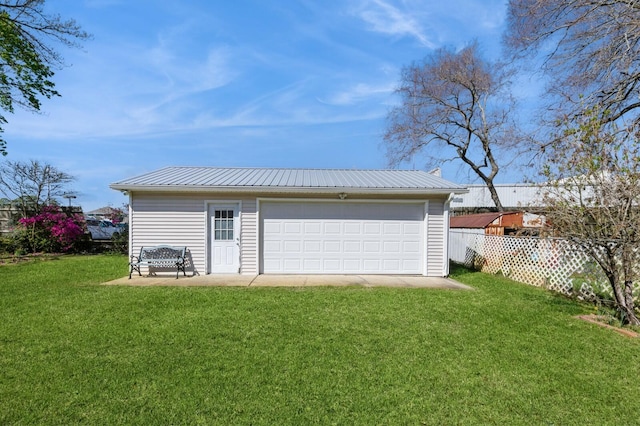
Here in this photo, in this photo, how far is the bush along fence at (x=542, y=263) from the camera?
22.4ft

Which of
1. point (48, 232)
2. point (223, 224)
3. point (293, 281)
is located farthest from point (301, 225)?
point (48, 232)

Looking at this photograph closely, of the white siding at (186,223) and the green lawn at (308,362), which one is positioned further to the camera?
the white siding at (186,223)

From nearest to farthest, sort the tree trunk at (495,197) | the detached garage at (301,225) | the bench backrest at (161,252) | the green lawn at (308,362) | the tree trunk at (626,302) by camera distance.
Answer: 1. the green lawn at (308,362)
2. the tree trunk at (626,302)
3. the bench backrest at (161,252)
4. the detached garage at (301,225)
5. the tree trunk at (495,197)

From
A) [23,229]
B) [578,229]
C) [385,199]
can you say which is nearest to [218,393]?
[578,229]

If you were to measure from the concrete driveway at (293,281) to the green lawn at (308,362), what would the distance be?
4.50ft

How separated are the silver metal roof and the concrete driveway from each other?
239 cm

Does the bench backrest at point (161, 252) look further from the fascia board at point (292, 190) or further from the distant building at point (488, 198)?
the distant building at point (488, 198)

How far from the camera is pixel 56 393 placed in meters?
3.16

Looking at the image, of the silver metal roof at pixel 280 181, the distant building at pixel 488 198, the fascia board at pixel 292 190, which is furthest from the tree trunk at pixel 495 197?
the fascia board at pixel 292 190

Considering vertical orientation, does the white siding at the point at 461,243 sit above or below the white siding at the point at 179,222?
below

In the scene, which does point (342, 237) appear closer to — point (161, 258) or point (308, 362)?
point (161, 258)

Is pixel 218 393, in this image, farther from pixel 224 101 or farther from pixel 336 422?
pixel 224 101

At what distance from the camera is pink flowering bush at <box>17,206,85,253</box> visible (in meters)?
13.8

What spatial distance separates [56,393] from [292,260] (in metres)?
6.72
